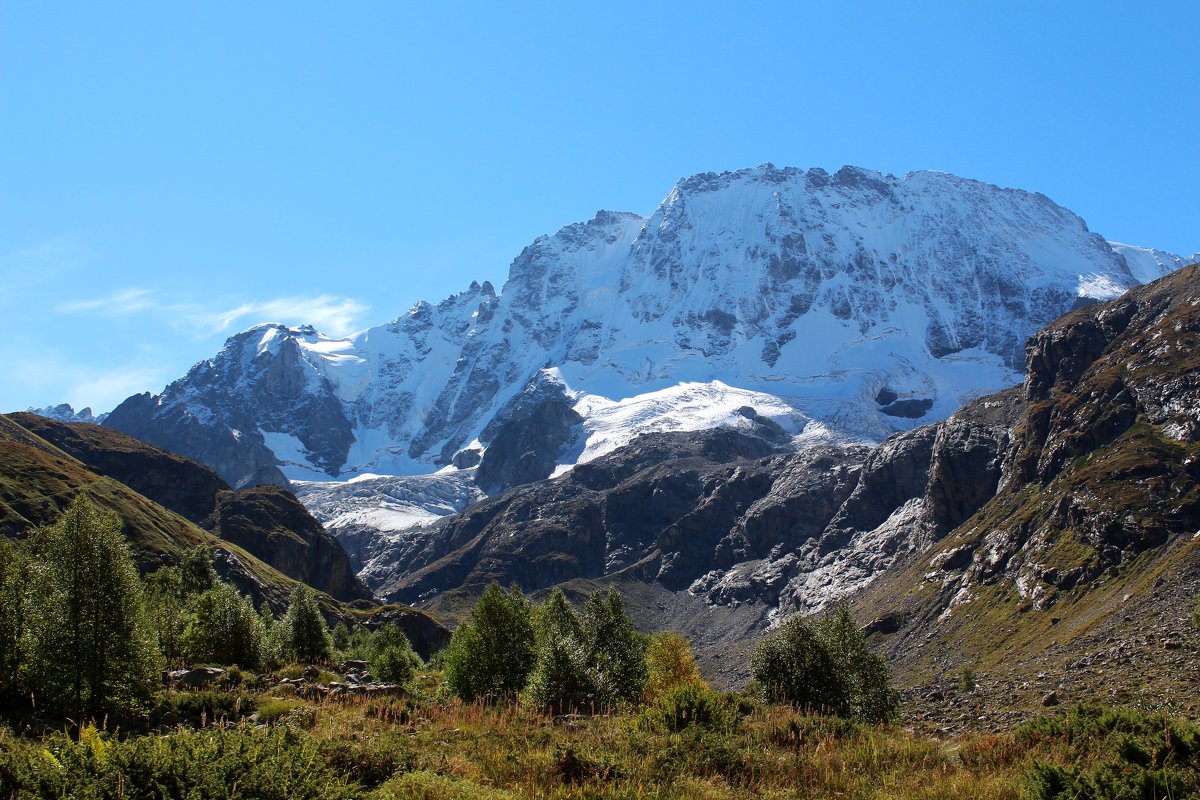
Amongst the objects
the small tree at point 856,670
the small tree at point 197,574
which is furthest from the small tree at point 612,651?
the small tree at point 197,574

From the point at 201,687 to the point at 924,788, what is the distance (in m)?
27.5

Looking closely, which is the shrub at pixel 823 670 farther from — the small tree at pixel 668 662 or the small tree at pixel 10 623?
the small tree at pixel 10 623

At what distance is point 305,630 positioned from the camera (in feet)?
256

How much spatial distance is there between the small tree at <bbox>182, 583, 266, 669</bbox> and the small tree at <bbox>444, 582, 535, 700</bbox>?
12.4 meters

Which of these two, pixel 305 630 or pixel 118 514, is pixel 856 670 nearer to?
pixel 305 630

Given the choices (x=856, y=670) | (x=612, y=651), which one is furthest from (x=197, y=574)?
(x=856, y=670)

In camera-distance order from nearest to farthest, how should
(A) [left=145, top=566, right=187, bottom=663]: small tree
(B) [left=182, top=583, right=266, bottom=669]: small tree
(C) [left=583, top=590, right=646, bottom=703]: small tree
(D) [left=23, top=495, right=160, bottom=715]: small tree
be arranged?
1. (D) [left=23, top=495, right=160, bottom=715]: small tree
2. (C) [left=583, top=590, right=646, bottom=703]: small tree
3. (A) [left=145, top=566, right=187, bottom=663]: small tree
4. (B) [left=182, top=583, right=266, bottom=669]: small tree

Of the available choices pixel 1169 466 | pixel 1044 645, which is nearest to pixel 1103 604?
pixel 1044 645

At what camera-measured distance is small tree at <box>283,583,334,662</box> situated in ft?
250

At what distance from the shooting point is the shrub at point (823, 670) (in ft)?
164

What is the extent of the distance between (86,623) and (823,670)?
39.3m

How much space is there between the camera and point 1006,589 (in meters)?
189

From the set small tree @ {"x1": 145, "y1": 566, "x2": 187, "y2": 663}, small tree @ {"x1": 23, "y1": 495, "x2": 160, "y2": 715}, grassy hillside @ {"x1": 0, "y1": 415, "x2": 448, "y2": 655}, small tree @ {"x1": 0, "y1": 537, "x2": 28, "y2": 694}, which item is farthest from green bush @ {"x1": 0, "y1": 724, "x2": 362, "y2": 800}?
grassy hillside @ {"x1": 0, "y1": 415, "x2": 448, "y2": 655}

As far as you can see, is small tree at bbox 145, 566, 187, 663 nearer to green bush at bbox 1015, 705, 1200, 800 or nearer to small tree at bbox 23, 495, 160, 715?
small tree at bbox 23, 495, 160, 715
